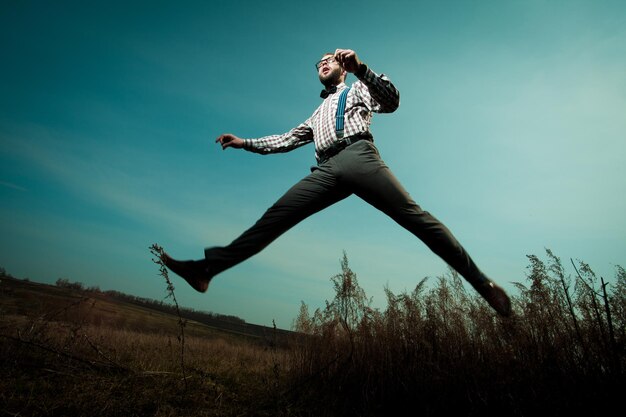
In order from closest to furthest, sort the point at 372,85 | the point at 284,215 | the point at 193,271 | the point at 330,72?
the point at 193,271
the point at 284,215
the point at 372,85
the point at 330,72

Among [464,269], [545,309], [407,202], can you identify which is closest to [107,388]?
[407,202]

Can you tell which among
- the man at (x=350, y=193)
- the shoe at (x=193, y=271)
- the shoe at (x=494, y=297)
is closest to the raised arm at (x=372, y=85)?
the man at (x=350, y=193)

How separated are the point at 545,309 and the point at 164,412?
343 cm

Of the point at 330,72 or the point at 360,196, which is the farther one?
the point at 330,72

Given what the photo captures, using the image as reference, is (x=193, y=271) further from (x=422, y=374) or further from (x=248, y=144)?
(x=422, y=374)

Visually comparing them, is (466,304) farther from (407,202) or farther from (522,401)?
(407,202)

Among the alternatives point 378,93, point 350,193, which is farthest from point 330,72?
point 350,193

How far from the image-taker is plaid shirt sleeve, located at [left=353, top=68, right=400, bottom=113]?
233 cm

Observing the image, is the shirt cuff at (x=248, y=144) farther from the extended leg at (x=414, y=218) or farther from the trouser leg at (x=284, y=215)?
the extended leg at (x=414, y=218)

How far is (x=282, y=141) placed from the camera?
3146mm

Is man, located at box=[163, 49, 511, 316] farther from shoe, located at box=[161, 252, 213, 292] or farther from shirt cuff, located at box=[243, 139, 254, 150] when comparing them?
shirt cuff, located at box=[243, 139, 254, 150]

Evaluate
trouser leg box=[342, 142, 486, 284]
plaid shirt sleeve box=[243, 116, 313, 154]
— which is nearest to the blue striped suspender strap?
trouser leg box=[342, 142, 486, 284]

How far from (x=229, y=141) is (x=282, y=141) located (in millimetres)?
599

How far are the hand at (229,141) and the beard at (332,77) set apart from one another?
118 centimetres
